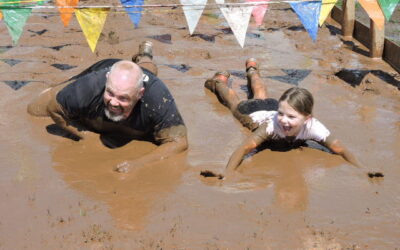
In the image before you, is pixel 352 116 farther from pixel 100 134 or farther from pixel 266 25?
pixel 266 25

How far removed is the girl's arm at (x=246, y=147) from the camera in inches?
209

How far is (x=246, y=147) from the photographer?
18.0 feet

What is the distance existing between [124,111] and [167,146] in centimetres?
64

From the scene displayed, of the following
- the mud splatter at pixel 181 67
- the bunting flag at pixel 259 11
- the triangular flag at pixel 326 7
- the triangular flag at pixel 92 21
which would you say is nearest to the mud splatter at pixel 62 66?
the triangular flag at pixel 92 21

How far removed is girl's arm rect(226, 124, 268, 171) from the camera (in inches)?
209

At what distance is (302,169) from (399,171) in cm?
104

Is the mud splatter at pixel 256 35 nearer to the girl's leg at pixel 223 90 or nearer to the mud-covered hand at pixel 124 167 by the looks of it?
the girl's leg at pixel 223 90

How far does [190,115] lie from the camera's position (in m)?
6.96

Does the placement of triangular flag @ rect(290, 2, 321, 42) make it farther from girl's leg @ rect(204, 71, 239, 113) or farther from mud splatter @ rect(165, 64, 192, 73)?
mud splatter @ rect(165, 64, 192, 73)

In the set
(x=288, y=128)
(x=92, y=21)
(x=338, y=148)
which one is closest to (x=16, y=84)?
(x=92, y=21)

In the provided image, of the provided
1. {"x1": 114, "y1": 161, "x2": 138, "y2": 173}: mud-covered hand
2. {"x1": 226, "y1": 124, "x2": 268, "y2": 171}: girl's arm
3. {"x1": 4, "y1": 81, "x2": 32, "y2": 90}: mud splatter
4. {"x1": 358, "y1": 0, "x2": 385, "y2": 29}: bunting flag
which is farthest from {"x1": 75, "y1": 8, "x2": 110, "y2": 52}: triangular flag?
{"x1": 358, "y1": 0, "x2": 385, "y2": 29}: bunting flag

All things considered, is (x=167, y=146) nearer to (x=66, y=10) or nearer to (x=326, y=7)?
(x=326, y=7)

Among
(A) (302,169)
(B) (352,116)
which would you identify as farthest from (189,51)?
(A) (302,169)

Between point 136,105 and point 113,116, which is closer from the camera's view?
point 113,116
